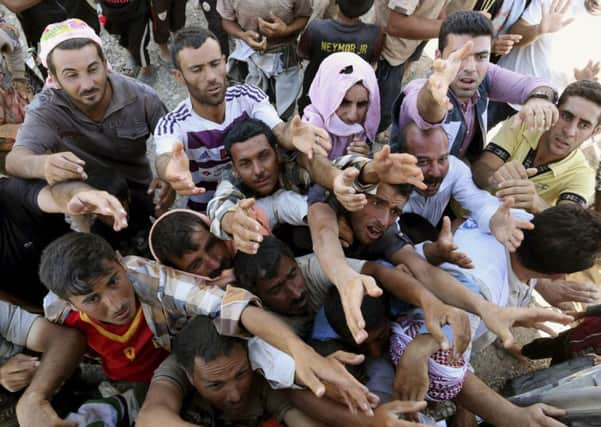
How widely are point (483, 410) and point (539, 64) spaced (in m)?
2.51

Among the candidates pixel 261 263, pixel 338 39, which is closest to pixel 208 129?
pixel 261 263

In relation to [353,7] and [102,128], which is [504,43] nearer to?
[353,7]

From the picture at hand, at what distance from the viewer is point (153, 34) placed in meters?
4.61

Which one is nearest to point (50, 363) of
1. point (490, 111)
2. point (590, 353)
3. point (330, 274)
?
point (330, 274)

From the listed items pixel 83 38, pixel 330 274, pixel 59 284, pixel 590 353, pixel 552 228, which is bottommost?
pixel 590 353

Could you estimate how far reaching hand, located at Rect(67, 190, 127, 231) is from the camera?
1.85 meters

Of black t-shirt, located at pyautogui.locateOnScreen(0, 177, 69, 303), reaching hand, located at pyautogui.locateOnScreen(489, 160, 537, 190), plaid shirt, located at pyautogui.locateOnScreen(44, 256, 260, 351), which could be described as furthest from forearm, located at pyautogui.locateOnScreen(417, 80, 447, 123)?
black t-shirt, located at pyautogui.locateOnScreen(0, 177, 69, 303)

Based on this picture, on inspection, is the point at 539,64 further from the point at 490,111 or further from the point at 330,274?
the point at 330,274

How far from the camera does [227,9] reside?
135 inches

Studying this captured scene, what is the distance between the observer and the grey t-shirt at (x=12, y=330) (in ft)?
6.55

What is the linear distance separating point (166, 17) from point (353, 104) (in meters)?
2.70

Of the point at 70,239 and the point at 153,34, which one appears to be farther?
the point at 153,34

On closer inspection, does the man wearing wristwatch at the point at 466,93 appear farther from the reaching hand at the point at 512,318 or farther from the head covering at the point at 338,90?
the reaching hand at the point at 512,318

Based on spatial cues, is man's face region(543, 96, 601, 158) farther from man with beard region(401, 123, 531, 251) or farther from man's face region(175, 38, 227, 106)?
man's face region(175, 38, 227, 106)
